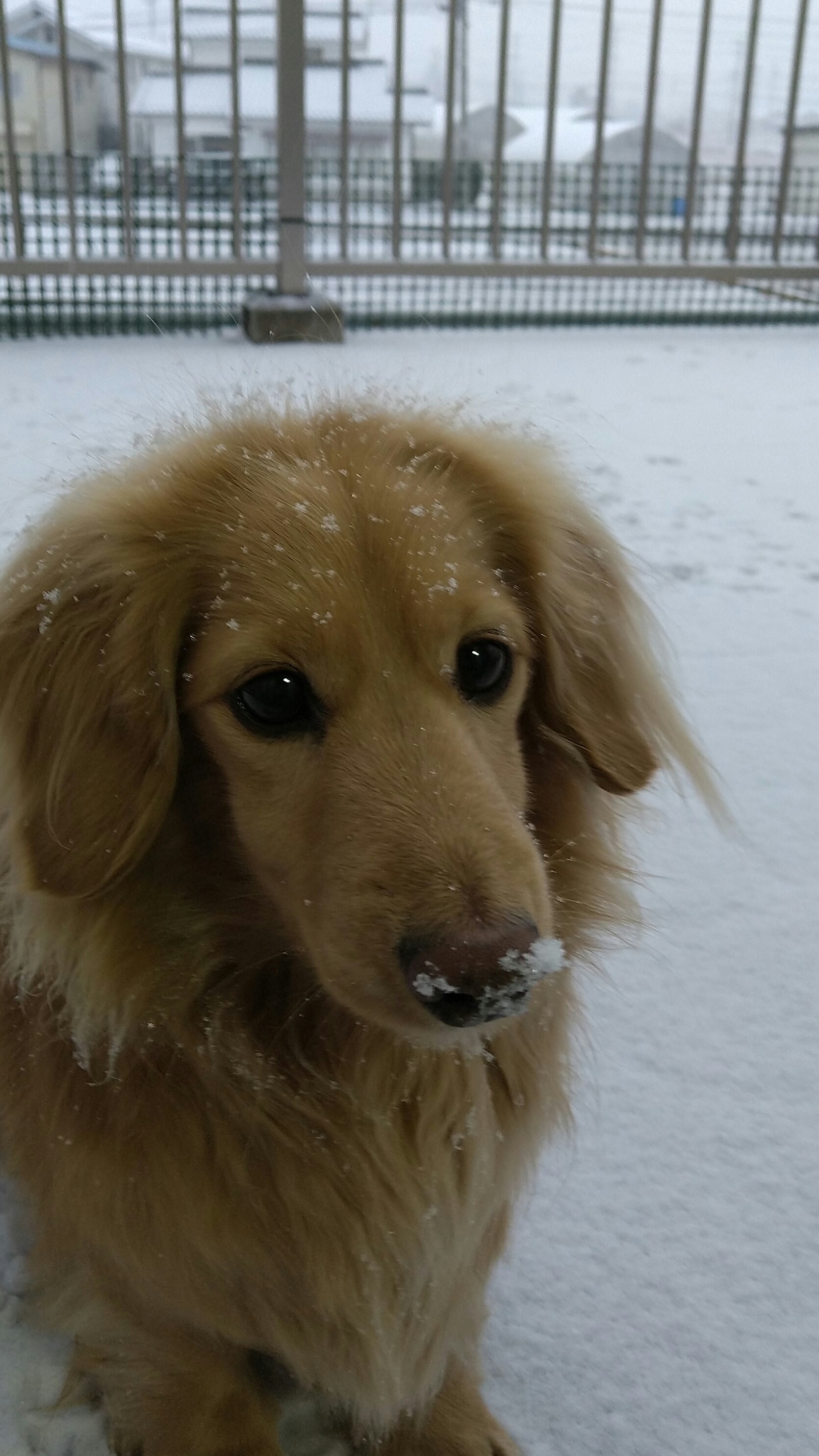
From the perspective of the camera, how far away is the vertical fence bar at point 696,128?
4.48 metres

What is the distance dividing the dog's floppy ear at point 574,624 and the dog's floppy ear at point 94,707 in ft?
1.08

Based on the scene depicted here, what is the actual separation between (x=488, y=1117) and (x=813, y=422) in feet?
11.8

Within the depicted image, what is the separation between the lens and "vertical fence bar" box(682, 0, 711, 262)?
14.7ft

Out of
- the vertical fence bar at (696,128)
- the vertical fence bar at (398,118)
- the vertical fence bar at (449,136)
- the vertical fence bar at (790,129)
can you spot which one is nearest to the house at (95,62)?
the vertical fence bar at (398,118)

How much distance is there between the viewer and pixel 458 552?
1050 mm

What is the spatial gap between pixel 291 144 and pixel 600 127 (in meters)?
1.33

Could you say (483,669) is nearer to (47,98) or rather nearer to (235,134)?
(235,134)

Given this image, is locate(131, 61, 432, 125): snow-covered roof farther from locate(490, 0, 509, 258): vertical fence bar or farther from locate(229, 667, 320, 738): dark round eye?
locate(229, 667, 320, 738): dark round eye

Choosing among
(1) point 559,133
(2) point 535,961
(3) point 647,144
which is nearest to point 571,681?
(2) point 535,961

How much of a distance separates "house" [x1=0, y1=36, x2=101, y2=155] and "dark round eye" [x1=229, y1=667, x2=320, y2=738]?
12.9 feet

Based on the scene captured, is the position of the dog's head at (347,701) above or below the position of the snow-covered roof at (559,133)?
below

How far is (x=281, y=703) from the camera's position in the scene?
965 millimetres

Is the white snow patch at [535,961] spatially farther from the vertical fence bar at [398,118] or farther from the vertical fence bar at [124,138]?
the vertical fence bar at [398,118]

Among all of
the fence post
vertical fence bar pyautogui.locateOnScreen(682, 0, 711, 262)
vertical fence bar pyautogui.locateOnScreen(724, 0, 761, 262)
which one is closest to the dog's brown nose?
the fence post
